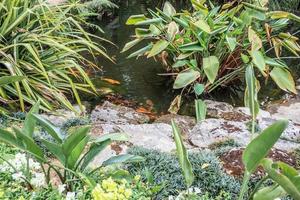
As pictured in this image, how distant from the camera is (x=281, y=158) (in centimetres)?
262

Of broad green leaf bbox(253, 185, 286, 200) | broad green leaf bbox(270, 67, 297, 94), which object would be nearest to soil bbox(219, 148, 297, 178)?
broad green leaf bbox(253, 185, 286, 200)

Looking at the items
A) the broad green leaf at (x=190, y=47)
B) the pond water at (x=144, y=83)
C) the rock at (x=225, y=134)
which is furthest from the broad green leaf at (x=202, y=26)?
the rock at (x=225, y=134)

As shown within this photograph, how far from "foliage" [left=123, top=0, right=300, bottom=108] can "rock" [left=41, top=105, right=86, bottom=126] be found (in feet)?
3.08

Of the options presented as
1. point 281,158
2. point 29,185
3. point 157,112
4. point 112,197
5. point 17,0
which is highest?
point 17,0

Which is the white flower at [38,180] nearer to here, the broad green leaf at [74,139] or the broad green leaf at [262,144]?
the broad green leaf at [74,139]

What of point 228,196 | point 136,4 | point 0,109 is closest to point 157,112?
point 0,109

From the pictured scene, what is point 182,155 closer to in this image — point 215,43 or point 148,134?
point 148,134

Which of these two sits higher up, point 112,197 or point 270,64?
point 112,197

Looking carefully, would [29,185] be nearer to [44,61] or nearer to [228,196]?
[228,196]

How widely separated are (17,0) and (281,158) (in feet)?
8.10

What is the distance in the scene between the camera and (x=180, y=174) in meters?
2.41

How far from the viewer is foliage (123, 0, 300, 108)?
3873mm

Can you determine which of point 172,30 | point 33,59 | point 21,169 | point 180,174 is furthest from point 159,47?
point 21,169

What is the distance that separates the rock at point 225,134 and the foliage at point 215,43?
573 mm
